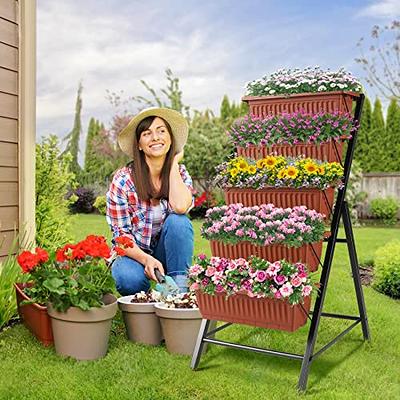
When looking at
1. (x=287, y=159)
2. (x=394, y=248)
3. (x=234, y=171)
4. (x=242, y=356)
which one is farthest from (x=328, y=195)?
(x=394, y=248)

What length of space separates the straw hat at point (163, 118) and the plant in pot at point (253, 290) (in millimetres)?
1134

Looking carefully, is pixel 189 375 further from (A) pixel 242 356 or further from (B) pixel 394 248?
(B) pixel 394 248

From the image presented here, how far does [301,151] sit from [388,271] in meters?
2.84

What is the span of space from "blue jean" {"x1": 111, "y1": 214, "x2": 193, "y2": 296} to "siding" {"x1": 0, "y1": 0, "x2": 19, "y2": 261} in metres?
0.97

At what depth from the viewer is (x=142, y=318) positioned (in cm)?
356

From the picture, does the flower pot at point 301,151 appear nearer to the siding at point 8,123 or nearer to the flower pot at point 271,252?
the flower pot at point 271,252

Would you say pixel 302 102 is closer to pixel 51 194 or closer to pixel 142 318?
pixel 142 318

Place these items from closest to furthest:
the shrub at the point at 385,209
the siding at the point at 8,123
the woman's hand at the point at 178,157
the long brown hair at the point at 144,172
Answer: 1. the long brown hair at the point at 144,172
2. the woman's hand at the point at 178,157
3. the siding at the point at 8,123
4. the shrub at the point at 385,209

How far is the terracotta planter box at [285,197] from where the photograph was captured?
3.17m

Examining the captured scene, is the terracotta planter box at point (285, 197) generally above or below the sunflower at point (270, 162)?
below

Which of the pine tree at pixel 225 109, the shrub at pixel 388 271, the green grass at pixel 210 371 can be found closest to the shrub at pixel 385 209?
the pine tree at pixel 225 109

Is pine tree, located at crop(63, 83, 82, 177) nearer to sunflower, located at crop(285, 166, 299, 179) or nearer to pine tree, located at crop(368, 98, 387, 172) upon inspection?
pine tree, located at crop(368, 98, 387, 172)

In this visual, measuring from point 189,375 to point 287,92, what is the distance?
1.50m

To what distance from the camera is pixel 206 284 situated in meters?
3.11
